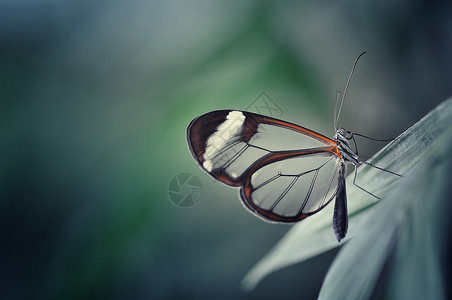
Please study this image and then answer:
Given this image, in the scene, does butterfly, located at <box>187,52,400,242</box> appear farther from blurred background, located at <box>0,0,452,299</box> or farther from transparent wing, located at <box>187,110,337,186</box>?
blurred background, located at <box>0,0,452,299</box>

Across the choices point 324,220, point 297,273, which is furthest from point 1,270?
point 324,220

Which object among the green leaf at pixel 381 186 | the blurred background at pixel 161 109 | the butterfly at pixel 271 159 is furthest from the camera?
the blurred background at pixel 161 109

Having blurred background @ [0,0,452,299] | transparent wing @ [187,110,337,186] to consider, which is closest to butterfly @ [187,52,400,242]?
transparent wing @ [187,110,337,186]

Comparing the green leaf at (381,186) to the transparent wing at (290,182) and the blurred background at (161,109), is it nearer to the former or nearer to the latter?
the transparent wing at (290,182)

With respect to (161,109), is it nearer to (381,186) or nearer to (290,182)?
(290,182)

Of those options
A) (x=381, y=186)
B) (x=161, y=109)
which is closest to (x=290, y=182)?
(x=381, y=186)

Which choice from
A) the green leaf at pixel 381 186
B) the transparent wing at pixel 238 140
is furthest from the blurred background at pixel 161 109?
the green leaf at pixel 381 186
